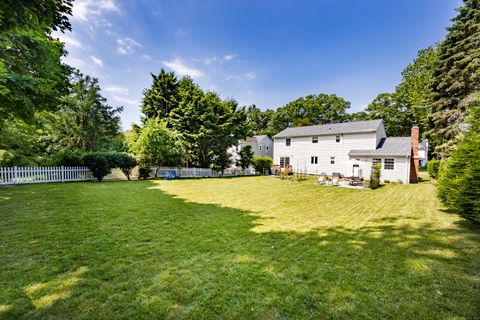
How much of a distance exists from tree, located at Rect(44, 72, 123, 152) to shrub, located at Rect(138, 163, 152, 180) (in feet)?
35.6

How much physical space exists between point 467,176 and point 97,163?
58.2 feet

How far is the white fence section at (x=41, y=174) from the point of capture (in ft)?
36.0

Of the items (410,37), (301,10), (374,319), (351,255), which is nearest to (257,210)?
(351,255)

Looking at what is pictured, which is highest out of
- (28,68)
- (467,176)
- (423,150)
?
(28,68)

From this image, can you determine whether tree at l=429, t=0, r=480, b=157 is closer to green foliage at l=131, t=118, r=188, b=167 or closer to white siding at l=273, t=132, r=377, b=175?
white siding at l=273, t=132, r=377, b=175

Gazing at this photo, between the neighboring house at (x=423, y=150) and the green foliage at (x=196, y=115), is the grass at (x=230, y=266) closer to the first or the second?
the green foliage at (x=196, y=115)

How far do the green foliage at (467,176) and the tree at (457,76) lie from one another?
12477 mm

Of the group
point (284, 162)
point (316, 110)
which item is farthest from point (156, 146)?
point (316, 110)

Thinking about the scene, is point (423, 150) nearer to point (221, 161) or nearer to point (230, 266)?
point (221, 161)

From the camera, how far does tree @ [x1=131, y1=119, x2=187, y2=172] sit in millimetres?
16125

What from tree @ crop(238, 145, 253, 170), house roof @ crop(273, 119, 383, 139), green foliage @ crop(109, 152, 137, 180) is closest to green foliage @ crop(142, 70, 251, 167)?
tree @ crop(238, 145, 253, 170)

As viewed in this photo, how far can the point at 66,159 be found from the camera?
13.4 m

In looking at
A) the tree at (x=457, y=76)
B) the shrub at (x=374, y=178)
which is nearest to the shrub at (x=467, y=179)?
the shrub at (x=374, y=178)

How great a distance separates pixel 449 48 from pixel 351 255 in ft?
79.5
